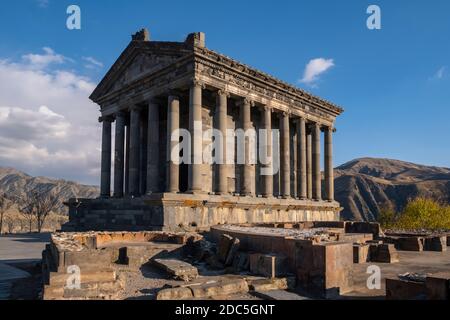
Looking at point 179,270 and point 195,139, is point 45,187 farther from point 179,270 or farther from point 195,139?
point 179,270

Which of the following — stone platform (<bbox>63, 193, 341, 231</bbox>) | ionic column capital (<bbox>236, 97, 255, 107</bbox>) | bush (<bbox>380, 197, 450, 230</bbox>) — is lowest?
bush (<bbox>380, 197, 450, 230</bbox>)

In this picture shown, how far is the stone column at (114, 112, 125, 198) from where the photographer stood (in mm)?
28875

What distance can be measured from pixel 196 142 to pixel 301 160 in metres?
12.7

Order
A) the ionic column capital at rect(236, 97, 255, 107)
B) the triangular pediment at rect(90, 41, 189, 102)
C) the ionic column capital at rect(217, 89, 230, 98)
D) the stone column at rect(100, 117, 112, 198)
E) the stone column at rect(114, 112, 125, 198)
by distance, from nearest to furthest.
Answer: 1. the ionic column capital at rect(217, 89, 230, 98)
2. the triangular pediment at rect(90, 41, 189, 102)
3. the ionic column capital at rect(236, 97, 255, 107)
4. the stone column at rect(114, 112, 125, 198)
5. the stone column at rect(100, 117, 112, 198)

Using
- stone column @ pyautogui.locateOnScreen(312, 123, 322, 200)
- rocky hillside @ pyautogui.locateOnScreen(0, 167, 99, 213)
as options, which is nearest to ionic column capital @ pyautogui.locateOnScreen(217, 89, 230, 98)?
stone column @ pyautogui.locateOnScreen(312, 123, 322, 200)

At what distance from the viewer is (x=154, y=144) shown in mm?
24719

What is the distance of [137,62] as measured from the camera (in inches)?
1065

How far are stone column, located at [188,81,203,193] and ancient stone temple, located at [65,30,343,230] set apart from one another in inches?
2.2

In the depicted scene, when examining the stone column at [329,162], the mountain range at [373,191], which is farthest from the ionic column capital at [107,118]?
the mountain range at [373,191]

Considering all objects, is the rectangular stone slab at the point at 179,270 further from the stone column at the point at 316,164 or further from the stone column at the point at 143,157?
the stone column at the point at 316,164

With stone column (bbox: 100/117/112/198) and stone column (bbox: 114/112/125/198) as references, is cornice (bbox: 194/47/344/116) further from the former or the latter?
stone column (bbox: 100/117/112/198)
